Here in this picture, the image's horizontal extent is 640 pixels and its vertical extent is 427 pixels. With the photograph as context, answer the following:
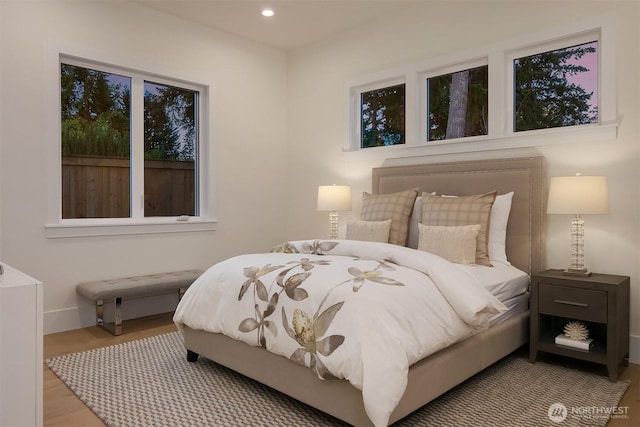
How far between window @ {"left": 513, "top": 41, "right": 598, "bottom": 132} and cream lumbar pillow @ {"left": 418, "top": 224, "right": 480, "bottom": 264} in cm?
103

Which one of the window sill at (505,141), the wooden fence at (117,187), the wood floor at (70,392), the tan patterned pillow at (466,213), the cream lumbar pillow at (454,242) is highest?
the window sill at (505,141)

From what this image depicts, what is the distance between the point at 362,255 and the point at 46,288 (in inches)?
99.2

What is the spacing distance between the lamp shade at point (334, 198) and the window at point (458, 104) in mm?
913

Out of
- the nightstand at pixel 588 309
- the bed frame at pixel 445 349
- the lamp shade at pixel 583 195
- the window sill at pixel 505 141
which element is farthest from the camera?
the window sill at pixel 505 141

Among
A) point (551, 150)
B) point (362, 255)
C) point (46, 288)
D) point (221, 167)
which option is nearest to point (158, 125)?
point (221, 167)

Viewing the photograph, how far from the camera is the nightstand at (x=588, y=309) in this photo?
2.54m

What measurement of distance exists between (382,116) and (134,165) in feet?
7.73

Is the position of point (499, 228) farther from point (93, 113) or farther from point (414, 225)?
point (93, 113)

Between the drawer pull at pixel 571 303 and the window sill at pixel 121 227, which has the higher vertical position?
the window sill at pixel 121 227

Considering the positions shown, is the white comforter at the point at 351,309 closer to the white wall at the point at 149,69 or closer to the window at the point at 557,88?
the white wall at the point at 149,69

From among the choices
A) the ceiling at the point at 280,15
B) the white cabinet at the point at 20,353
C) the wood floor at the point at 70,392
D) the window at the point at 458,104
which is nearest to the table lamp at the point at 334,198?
the window at the point at 458,104

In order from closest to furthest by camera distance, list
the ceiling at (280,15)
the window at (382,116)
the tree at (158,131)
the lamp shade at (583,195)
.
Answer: the lamp shade at (583,195) → the ceiling at (280,15) → the tree at (158,131) → the window at (382,116)

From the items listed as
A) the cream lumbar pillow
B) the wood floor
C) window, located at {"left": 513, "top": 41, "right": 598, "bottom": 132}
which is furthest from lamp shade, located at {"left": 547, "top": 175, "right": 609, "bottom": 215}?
the wood floor

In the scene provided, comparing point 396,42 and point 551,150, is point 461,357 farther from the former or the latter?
point 396,42
